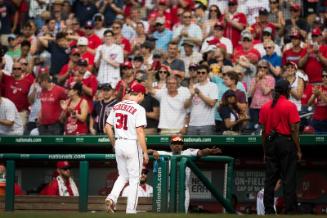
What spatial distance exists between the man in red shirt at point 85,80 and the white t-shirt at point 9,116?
1113 mm

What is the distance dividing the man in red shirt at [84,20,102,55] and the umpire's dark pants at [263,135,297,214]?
259 inches

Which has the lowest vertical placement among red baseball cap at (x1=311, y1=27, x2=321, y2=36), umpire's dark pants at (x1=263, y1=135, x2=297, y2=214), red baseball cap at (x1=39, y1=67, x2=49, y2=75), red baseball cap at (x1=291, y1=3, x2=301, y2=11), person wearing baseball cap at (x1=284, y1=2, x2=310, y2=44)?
umpire's dark pants at (x1=263, y1=135, x2=297, y2=214)

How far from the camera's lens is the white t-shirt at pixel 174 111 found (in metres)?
16.0

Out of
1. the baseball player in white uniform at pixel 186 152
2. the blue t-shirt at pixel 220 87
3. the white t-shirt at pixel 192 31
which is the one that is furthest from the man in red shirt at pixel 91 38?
the baseball player in white uniform at pixel 186 152

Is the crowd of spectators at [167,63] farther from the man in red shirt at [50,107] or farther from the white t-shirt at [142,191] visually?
the white t-shirt at [142,191]

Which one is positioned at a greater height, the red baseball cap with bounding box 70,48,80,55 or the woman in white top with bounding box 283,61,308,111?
the red baseball cap with bounding box 70,48,80,55

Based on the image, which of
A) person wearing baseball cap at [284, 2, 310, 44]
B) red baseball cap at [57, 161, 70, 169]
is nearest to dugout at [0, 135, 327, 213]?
red baseball cap at [57, 161, 70, 169]

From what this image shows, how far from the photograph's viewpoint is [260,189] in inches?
638

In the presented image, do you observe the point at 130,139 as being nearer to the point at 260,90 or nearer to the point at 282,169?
the point at 282,169

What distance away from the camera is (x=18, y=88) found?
17797mm

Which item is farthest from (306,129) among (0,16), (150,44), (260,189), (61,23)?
(0,16)

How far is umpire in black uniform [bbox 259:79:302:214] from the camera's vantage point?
508 inches

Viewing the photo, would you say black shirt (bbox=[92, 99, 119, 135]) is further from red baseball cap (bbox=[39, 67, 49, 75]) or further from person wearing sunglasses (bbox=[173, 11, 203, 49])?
person wearing sunglasses (bbox=[173, 11, 203, 49])

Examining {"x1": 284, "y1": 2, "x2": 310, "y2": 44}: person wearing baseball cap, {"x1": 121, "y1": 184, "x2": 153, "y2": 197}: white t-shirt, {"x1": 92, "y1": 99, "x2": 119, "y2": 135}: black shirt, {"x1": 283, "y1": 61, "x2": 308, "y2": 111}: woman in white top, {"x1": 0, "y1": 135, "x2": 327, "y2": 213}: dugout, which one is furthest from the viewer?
{"x1": 284, "y1": 2, "x2": 310, "y2": 44}: person wearing baseball cap
